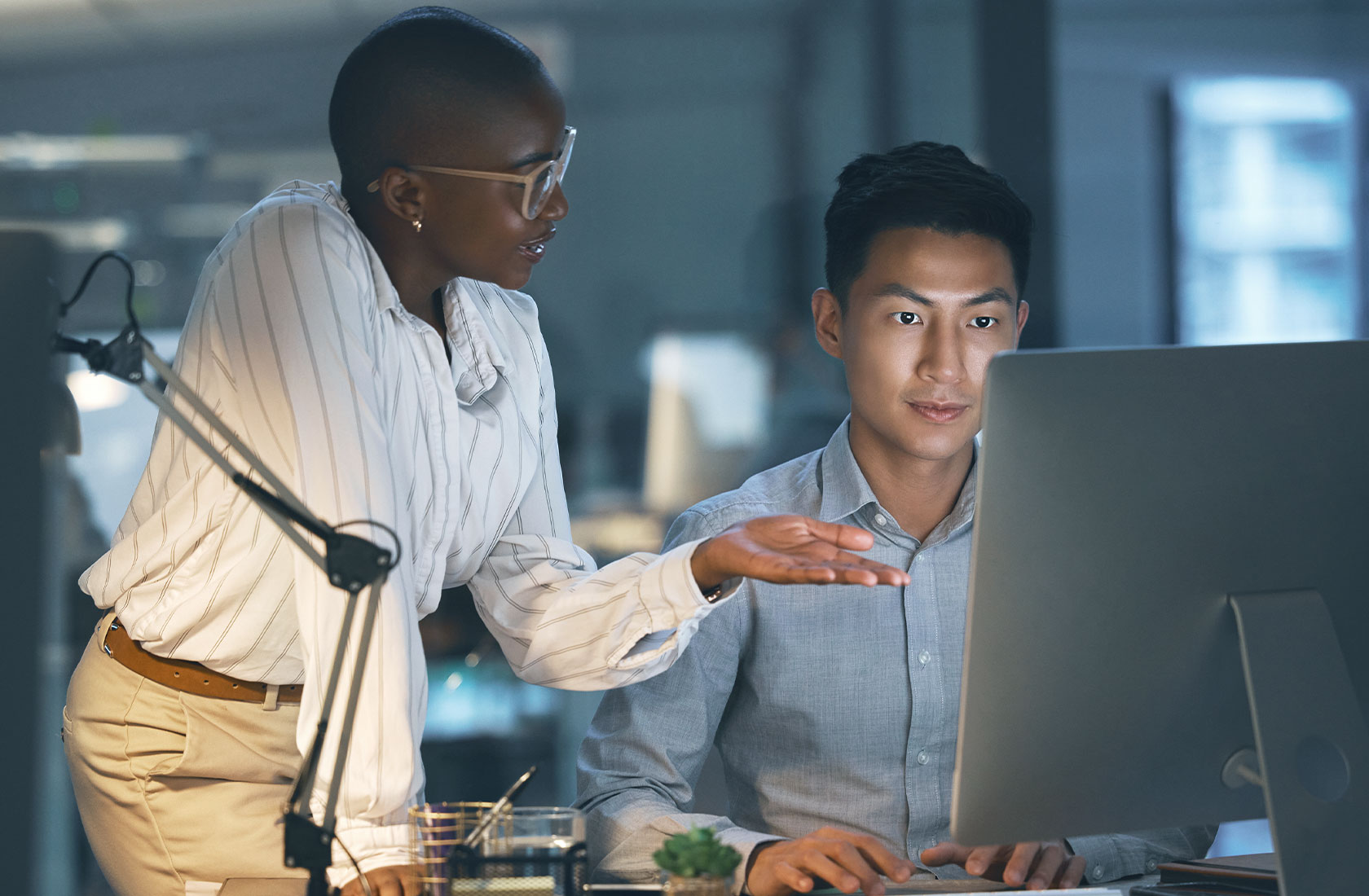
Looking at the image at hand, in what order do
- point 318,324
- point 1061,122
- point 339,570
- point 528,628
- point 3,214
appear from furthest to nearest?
1. point 1061,122
2. point 3,214
3. point 528,628
4. point 318,324
5. point 339,570

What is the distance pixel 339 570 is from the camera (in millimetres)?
926

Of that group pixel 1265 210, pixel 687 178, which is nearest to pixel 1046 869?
pixel 687 178

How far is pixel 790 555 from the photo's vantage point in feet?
3.82

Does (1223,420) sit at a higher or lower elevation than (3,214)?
lower

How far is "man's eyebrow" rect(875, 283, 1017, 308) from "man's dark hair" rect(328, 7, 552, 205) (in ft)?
1.72

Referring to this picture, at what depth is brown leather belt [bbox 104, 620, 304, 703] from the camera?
52.0 inches

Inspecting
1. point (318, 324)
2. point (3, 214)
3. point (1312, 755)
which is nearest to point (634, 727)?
point (318, 324)

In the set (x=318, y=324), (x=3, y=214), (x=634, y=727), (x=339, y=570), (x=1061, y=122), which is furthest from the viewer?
(x=1061, y=122)

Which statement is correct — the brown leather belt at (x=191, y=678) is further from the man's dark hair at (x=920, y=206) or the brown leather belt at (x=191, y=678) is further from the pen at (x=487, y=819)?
the man's dark hair at (x=920, y=206)

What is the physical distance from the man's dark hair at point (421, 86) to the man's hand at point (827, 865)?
771 mm

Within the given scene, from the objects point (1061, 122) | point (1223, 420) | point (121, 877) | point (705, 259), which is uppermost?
point (1061, 122)

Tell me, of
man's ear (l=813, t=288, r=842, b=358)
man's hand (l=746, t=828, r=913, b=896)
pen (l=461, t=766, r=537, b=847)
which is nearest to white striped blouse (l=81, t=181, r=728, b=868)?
pen (l=461, t=766, r=537, b=847)

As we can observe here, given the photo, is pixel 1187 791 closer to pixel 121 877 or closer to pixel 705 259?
pixel 121 877

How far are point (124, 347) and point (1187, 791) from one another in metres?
0.90
